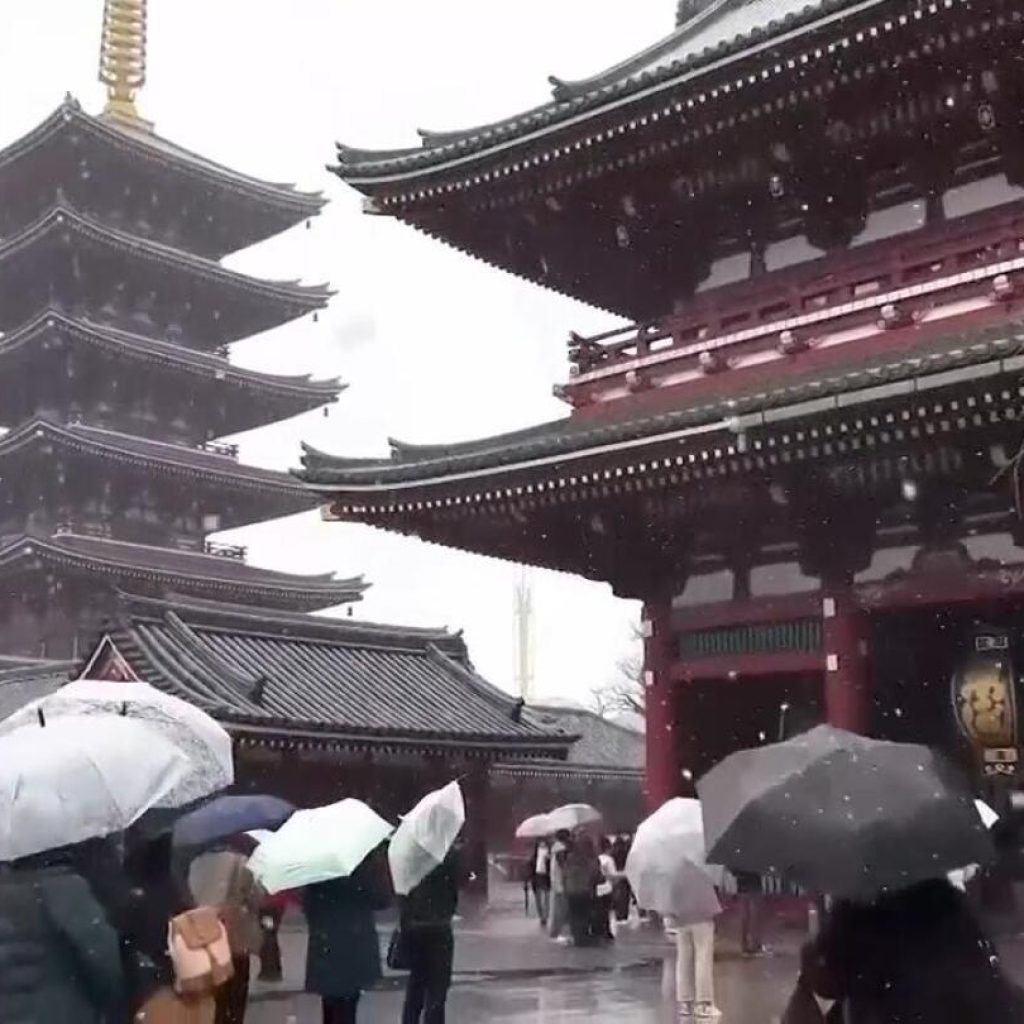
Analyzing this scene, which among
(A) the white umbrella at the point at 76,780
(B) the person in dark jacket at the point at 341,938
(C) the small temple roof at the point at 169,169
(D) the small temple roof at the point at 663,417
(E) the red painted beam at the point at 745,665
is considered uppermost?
(C) the small temple roof at the point at 169,169

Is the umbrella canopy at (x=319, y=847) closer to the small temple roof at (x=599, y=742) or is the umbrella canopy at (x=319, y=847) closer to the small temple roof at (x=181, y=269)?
the small temple roof at (x=181, y=269)

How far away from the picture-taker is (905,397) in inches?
425

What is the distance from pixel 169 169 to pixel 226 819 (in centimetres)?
2527

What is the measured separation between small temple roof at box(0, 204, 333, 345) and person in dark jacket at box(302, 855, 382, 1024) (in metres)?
24.1

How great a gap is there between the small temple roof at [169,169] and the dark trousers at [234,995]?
25.6 meters

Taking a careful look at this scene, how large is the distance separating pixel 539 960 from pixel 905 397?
24.7 ft

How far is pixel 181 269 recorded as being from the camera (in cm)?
3088

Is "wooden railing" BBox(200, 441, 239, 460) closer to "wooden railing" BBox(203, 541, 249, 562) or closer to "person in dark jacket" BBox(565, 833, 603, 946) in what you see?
"wooden railing" BBox(203, 541, 249, 562)

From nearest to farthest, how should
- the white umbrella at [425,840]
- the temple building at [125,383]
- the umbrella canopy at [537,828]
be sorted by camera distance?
the white umbrella at [425,840] → the umbrella canopy at [537,828] → the temple building at [125,383]

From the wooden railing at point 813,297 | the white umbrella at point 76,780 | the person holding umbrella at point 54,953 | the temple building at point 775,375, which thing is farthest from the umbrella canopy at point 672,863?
the wooden railing at point 813,297

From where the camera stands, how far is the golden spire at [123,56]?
1336 inches

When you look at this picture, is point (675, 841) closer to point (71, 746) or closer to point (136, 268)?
point (71, 746)

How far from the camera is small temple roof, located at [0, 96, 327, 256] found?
29922 millimetres

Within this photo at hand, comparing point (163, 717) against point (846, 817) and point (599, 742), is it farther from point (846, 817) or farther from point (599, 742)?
point (599, 742)
